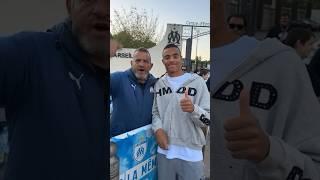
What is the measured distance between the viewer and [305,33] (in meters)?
1.33

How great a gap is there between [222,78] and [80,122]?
65cm

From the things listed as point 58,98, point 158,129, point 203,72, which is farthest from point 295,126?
point 58,98

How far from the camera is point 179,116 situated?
4.66 feet

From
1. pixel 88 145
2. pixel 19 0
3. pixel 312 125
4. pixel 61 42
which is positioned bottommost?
pixel 88 145

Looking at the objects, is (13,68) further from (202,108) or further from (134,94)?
(202,108)

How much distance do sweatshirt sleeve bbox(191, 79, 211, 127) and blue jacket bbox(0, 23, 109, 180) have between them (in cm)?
41

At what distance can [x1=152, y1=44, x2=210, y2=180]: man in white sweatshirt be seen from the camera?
1365 millimetres

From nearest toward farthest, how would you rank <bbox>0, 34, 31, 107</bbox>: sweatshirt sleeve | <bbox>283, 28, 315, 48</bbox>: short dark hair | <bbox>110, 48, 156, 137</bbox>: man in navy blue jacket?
<bbox>283, 28, 315, 48</bbox>: short dark hair < <bbox>110, 48, 156, 137</bbox>: man in navy blue jacket < <bbox>0, 34, 31, 107</bbox>: sweatshirt sleeve

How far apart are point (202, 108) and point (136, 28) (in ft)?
1.17

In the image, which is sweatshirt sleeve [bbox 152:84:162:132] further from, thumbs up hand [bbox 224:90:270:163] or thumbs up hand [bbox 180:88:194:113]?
thumbs up hand [bbox 224:90:270:163]

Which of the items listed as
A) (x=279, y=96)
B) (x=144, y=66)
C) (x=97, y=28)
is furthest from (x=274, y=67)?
(x=97, y=28)

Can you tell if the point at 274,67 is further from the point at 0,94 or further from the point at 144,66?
the point at 0,94

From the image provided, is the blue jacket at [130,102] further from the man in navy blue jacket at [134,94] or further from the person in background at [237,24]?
the person in background at [237,24]

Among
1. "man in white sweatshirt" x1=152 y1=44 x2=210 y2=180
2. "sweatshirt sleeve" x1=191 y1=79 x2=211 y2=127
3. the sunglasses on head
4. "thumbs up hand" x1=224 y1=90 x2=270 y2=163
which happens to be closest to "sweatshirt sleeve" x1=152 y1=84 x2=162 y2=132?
"man in white sweatshirt" x1=152 y1=44 x2=210 y2=180
